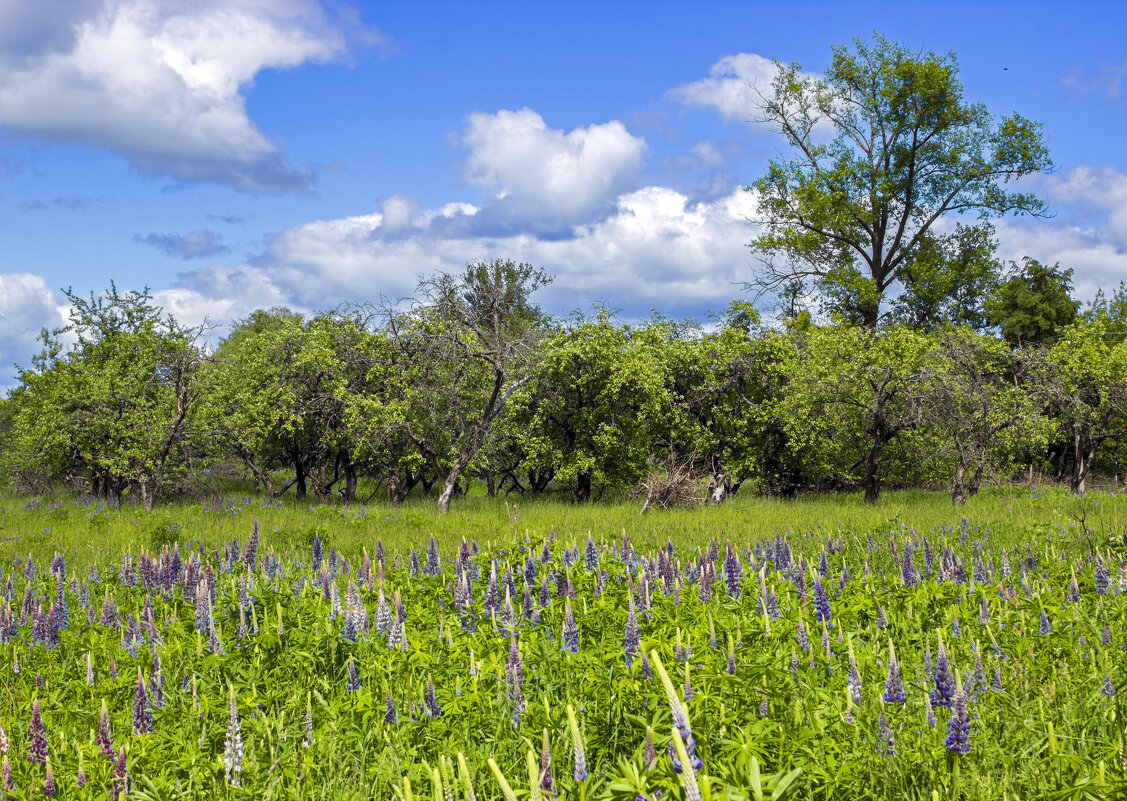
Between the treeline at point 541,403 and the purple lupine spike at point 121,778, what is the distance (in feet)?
46.4

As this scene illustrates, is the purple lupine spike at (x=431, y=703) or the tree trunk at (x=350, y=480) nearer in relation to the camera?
the purple lupine spike at (x=431, y=703)

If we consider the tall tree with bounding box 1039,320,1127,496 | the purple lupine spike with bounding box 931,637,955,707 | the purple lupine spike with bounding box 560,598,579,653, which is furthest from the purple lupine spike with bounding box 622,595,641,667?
the tall tree with bounding box 1039,320,1127,496

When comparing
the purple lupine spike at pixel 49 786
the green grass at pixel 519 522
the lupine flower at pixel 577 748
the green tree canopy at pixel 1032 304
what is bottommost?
the green grass at pixel 519 522

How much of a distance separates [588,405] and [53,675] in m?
16.3

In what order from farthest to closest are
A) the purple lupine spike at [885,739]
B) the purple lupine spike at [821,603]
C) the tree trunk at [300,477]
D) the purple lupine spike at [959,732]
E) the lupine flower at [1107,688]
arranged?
the tree trunk at [300,477] < the purple lupine spike at [821,603] < the lupine flower at [1107,688] < the purple lupine spike at [885,739] < the purple lupine spike at [959,732]

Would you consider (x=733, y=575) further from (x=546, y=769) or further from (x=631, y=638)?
(x=546, y=769)

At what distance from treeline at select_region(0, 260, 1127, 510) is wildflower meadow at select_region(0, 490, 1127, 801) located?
11.1m

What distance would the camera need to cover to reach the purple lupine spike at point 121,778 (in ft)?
10.5

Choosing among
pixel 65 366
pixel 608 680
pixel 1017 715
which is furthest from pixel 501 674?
pixel 65 366

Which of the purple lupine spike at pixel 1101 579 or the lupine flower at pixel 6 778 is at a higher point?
the purple lupine spike at pixel 1101 579

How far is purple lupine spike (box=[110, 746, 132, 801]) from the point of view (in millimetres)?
→ 3204

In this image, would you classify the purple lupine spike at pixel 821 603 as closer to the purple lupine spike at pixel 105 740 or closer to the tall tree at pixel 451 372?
the purple lupine spike at pixel 105 740

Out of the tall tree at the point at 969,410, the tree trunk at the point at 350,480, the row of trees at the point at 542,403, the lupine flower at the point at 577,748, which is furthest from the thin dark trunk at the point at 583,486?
the lupine flower at the point at 577,748

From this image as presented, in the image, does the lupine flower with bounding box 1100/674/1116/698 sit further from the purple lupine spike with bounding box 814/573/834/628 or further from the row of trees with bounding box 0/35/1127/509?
the row of trees with bounding box 0/35/1127/509
